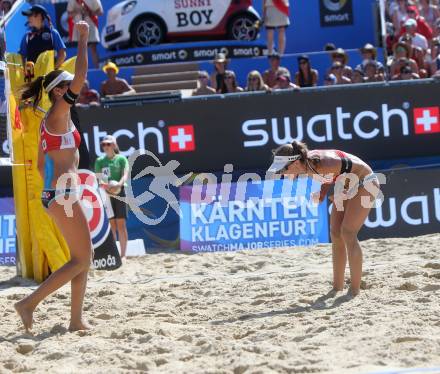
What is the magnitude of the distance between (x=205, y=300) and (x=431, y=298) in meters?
1.97

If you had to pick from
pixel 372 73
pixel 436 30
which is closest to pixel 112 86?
pixel 372 73

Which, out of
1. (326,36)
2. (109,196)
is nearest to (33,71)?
(109,196)

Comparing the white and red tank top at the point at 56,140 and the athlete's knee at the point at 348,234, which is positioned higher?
the white and red tank top at the point at 56,140

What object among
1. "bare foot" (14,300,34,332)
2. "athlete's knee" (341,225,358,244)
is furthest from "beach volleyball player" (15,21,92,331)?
"athlete's knee" (341,225,358,244)

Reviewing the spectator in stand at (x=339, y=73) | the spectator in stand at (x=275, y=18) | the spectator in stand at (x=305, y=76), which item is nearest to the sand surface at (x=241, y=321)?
the spectator in stand at (x=339, y=73)

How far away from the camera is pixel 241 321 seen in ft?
22.2

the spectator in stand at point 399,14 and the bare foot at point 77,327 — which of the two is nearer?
the bare foot at point 77,327

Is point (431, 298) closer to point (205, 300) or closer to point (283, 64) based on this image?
point (205, 300)

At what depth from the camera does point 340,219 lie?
7.54m

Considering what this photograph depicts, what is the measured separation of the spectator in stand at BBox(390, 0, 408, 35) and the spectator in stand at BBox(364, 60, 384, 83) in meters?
2.84

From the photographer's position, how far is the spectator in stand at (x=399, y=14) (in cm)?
1563

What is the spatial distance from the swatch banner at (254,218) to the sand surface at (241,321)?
1.37m

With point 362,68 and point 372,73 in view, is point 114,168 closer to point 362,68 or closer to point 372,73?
point 372,73

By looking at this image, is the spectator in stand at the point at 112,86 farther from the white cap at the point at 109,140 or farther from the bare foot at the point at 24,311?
the bare foot at the point at 24,311
